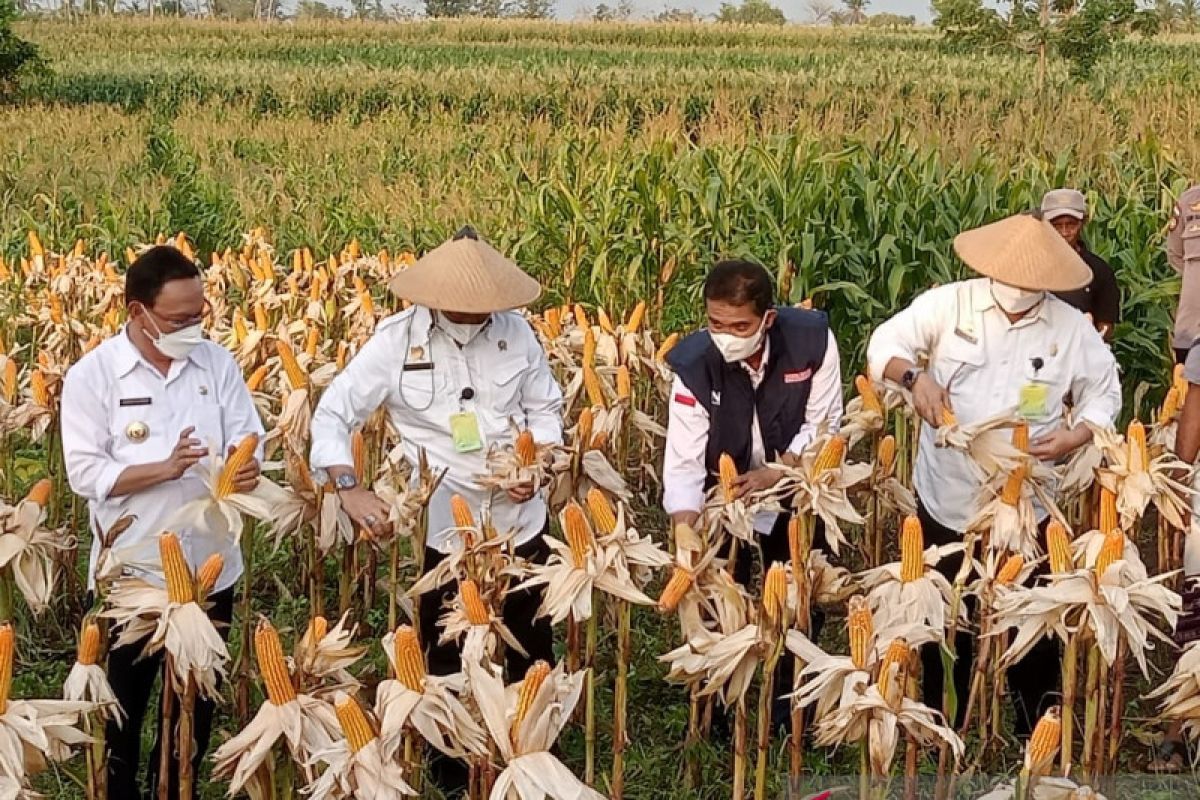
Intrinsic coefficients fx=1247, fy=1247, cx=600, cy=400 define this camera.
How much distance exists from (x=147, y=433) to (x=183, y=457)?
0.20 metres

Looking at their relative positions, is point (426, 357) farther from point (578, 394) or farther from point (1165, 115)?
point (1165, 115)

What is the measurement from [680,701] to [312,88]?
21339 mm

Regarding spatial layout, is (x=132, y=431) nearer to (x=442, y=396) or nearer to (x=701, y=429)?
(x=442, y=396)

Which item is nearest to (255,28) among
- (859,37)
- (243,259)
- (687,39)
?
(687,39)

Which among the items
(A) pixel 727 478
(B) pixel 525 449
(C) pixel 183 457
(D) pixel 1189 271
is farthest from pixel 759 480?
(D) pixel 1189 271

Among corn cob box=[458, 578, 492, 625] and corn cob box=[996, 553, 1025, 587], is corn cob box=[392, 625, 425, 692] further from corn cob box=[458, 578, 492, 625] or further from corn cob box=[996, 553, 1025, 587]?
corn cob box=[996, 553, 1025, 587]

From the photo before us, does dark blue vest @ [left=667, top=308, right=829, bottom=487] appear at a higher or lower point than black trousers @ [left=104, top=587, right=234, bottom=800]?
higher

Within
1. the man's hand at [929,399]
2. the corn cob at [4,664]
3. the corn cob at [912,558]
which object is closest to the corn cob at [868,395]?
the man's hand at [929,399]

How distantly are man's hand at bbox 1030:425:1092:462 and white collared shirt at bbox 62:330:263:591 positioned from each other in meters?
2.25

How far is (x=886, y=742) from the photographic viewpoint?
8.17 ft

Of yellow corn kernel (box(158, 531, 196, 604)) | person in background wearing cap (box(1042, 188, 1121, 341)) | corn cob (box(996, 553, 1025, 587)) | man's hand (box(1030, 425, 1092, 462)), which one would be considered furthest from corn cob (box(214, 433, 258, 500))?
person in background wearing cap (box(1042, 188, 1121, 341))

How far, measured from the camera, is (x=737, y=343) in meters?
3.65

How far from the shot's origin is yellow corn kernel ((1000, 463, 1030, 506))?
339 centimetres

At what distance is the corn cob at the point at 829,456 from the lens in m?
3.33
